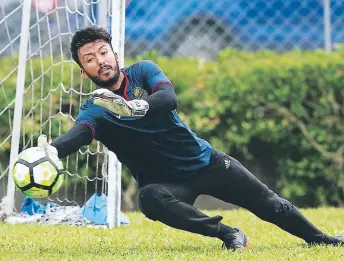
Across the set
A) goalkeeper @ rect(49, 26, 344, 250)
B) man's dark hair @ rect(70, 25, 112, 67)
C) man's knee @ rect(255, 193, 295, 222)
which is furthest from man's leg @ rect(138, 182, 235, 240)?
man's dark hair @ rect(70, 25, 112, 67)

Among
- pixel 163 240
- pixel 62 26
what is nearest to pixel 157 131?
pixel 163 240

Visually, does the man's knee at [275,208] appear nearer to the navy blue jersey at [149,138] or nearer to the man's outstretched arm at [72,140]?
the navy blue jersey at [149,138]

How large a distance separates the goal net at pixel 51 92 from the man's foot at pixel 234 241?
1.58 m

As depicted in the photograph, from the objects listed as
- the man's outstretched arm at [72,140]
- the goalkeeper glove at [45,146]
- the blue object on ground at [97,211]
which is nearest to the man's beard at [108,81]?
the man's outstretched arm at [72,140]

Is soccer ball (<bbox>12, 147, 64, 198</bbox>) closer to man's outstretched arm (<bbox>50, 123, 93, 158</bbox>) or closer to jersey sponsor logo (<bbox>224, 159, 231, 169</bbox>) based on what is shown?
man's outstretched arm (<bbox>50, 123, 93, 158</bbox>)

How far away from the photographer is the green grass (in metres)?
4.94

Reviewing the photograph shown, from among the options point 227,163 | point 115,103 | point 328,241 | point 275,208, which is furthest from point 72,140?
point 328,241

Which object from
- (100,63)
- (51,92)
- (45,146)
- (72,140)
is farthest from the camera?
(51,92)

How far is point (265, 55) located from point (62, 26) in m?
2.51

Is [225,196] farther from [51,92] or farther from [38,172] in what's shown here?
[51,92]

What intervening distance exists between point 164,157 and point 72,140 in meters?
0.63

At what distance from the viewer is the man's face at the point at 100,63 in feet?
16.9

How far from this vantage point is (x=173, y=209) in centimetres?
518

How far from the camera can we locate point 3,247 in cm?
548
